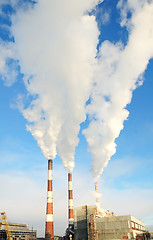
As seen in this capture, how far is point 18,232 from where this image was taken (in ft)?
220

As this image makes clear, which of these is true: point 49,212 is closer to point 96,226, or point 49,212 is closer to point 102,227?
point 96,226

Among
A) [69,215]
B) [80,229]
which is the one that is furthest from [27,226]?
[80,229]

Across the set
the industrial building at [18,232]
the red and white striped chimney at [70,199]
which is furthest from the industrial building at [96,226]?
the industrial building at [18,232]

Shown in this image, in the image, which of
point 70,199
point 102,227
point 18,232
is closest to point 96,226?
point 102,227

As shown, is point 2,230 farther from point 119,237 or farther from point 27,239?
point 119,237

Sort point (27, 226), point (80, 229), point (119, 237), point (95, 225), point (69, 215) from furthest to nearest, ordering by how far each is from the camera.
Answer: point (27, 226)
point (69, 215)
point (80, 229)
point (95, 225)
point (119, 237)

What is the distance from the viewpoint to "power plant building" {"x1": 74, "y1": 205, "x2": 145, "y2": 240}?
40500mm

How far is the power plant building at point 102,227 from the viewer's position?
133 feet

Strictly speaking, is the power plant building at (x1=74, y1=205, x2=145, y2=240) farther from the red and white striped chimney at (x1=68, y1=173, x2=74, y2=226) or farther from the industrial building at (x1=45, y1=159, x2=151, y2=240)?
the red and white striped chimney at (x1=68, y1=173, x2=74, y2=226)

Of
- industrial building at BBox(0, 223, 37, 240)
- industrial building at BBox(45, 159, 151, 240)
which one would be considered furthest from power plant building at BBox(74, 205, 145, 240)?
industrial building at BBox(0, 223, 37, 240)

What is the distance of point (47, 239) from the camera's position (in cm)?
4809

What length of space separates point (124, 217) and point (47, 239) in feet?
66.2

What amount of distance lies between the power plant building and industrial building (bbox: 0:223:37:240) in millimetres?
27449

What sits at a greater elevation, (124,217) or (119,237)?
(124,217)
